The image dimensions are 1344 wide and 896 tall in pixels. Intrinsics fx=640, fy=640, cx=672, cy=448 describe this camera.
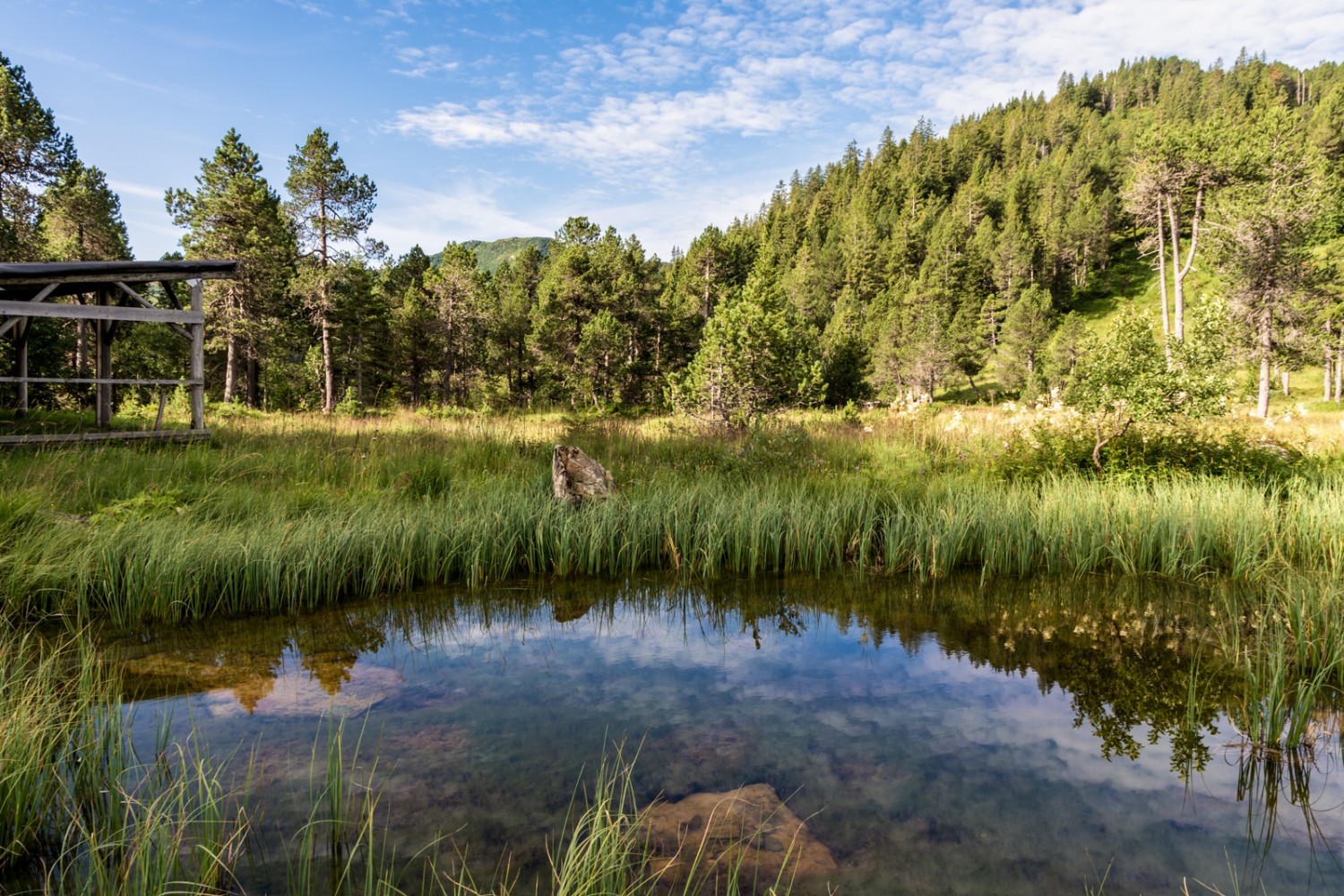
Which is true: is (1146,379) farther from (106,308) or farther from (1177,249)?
(1177,249)

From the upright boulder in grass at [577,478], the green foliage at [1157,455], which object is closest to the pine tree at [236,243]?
the upright boulder in grass at [577,478]

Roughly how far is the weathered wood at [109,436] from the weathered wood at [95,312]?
2143mm

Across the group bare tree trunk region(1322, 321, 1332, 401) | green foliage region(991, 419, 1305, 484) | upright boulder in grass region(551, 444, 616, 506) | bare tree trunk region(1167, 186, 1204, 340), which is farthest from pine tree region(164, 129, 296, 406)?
bare tree trunk region(1322, 321, 1332, 401)

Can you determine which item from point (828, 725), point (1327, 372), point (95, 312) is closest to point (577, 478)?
point (828, 725)

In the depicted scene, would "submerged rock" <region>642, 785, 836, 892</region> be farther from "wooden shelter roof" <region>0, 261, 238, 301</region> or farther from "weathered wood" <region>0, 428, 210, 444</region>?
"wooden shelter roof" <region>0, 261, 238, 301</region>

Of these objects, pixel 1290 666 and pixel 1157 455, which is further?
pixel 1157 455

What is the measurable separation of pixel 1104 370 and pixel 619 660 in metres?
6.98

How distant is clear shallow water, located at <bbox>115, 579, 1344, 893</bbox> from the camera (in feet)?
7.54

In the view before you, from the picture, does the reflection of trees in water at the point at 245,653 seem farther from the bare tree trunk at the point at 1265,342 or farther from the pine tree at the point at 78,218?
the bare tree trunk at the point at 1265,342

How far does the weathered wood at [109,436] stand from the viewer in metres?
9.74

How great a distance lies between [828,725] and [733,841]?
3.46ft

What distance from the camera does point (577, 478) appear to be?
7234 millimetres

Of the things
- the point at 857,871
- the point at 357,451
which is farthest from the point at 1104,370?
the point at 357,451

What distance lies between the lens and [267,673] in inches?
144
